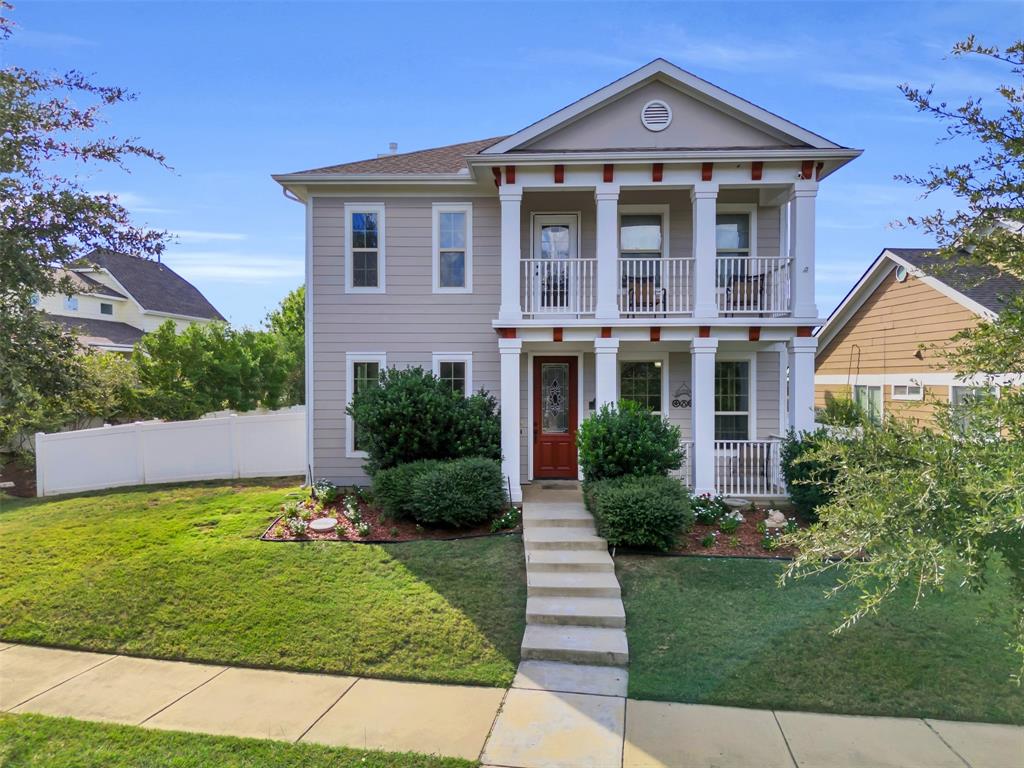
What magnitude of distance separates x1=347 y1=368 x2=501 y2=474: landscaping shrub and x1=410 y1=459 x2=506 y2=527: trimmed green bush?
2.86ft

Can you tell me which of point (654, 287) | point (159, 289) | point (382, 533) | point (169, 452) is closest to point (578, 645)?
point (382, 533)

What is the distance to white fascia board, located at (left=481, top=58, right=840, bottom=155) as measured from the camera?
983 cm

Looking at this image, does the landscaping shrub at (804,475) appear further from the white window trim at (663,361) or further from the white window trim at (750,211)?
the white window trim at (750,211)

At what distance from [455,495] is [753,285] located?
6.39 m

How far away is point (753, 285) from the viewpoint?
1036 centimetres

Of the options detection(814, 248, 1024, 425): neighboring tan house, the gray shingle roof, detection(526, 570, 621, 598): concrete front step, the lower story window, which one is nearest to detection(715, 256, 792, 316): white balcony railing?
the lower story window

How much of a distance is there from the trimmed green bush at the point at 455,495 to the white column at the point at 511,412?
989mm

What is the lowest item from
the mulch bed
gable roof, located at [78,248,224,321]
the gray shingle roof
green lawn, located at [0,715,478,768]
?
green lawn, located at [0,715,478,768]

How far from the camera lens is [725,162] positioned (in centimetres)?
971

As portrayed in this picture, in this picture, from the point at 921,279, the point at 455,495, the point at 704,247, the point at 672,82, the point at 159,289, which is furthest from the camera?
the point at 159,289

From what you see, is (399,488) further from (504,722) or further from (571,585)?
(504,722)

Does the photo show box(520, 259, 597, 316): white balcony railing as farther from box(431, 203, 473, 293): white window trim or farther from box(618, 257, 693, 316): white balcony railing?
box(431, 203, 473, 293): white window trim

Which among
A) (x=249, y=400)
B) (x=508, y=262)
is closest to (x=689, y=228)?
(x=508, y=262)

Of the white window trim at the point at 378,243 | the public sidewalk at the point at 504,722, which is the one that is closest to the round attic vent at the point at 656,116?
the white window trim at the point at 378,243
